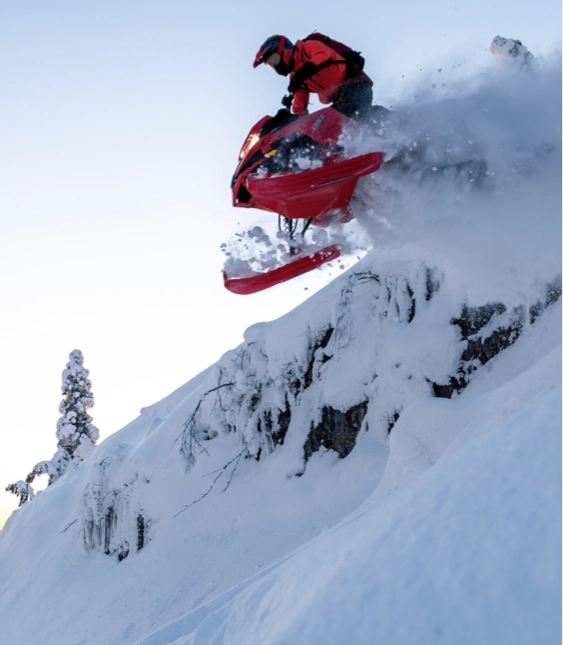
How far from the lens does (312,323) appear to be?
334 inches

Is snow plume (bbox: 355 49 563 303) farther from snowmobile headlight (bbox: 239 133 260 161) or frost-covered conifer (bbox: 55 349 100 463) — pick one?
frost-covered conifer (bbox: 55 349 100 463)

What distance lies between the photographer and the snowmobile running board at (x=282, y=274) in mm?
5316

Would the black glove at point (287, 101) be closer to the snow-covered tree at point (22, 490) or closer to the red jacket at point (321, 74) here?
the red jacket at point (321, 74)

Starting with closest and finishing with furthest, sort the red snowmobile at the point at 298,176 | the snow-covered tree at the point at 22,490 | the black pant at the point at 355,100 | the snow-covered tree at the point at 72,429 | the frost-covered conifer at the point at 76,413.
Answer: the red snowmobile at the point at 298,176, the black pant at the point at 355,100, the snow-covered tree at the point at 22,490, the snow-covered tree at the point at 72,429, the frost-covered conifer at the point at 76,413

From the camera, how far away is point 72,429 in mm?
18922

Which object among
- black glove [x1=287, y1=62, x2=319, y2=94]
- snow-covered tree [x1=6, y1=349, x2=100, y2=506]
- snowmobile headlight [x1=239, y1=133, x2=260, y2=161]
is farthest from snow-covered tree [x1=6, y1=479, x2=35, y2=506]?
black glove [x1=287, y1=62, x2=319, y2=94]

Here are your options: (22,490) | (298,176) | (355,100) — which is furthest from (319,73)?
(22,490)

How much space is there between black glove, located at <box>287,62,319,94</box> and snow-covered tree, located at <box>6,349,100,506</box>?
1531 cm

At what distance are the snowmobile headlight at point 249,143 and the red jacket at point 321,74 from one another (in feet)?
1.50

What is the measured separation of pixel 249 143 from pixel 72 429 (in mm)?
15610

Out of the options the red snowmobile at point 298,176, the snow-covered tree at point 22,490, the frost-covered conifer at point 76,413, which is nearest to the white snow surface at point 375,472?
the red snowmobile at point 298,176

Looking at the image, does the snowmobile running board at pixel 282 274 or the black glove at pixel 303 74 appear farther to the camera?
the snowmobile running board at pixel 282 274

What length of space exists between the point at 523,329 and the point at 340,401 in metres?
2.49

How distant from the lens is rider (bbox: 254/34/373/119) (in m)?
5.10
